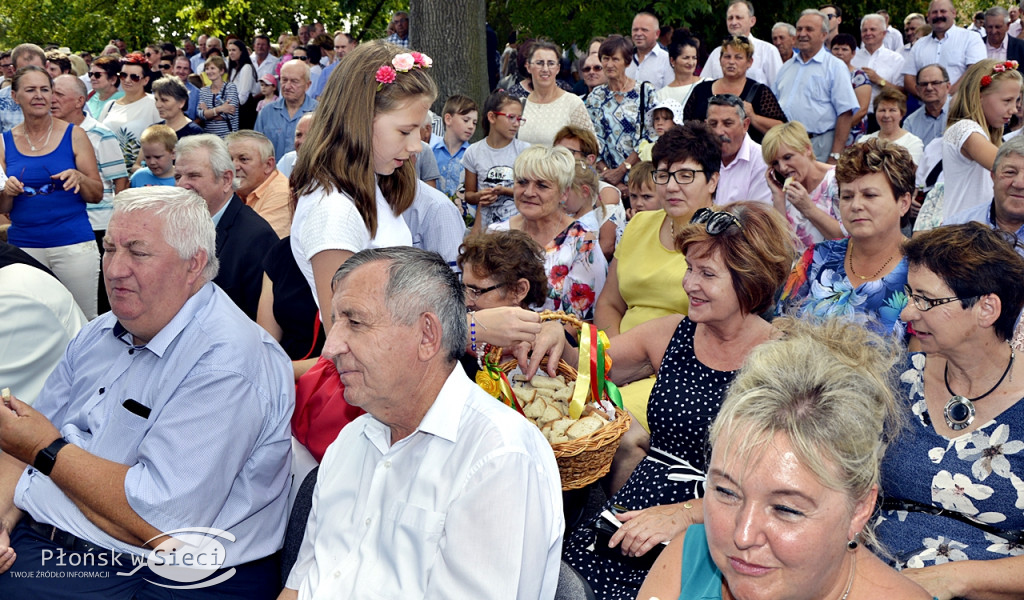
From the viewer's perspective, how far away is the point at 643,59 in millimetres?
9266

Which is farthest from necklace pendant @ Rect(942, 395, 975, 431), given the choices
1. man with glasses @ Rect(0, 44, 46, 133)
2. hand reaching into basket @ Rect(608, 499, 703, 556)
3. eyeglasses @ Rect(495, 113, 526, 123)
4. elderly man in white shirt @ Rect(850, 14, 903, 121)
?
man with glasses @ Rect(0, 44, 46, 133)

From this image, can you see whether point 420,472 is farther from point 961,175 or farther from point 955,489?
point 961,175

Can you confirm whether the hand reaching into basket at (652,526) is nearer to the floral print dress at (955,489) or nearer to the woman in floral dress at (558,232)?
the floral print dress at (955,489)

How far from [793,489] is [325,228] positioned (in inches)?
68.5

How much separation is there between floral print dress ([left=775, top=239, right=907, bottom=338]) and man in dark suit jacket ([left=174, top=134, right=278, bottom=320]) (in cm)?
243

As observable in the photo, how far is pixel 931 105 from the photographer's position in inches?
329

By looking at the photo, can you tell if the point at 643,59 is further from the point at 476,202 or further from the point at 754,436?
the point at 754,436

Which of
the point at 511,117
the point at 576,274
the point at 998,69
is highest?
the point at 998,69

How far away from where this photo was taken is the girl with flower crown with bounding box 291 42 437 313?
3.00m

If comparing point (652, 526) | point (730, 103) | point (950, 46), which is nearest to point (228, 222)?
point (652, 526)

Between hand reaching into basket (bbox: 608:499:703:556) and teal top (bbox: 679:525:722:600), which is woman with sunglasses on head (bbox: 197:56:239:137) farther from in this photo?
teal top (bbox: 679:525:722:600)

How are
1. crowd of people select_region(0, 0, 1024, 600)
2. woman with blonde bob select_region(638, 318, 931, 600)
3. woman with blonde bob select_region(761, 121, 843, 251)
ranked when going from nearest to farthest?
woman with blonde bob select_region(638, 318, 931, 600)
crowd of people select_region(0, 0, 1024, 600)
woman with blonde bob select_region(761, 121, 843, 251)

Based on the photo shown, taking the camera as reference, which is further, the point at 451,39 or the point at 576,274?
the point at 451,39

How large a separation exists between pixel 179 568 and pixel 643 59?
25.4ft
